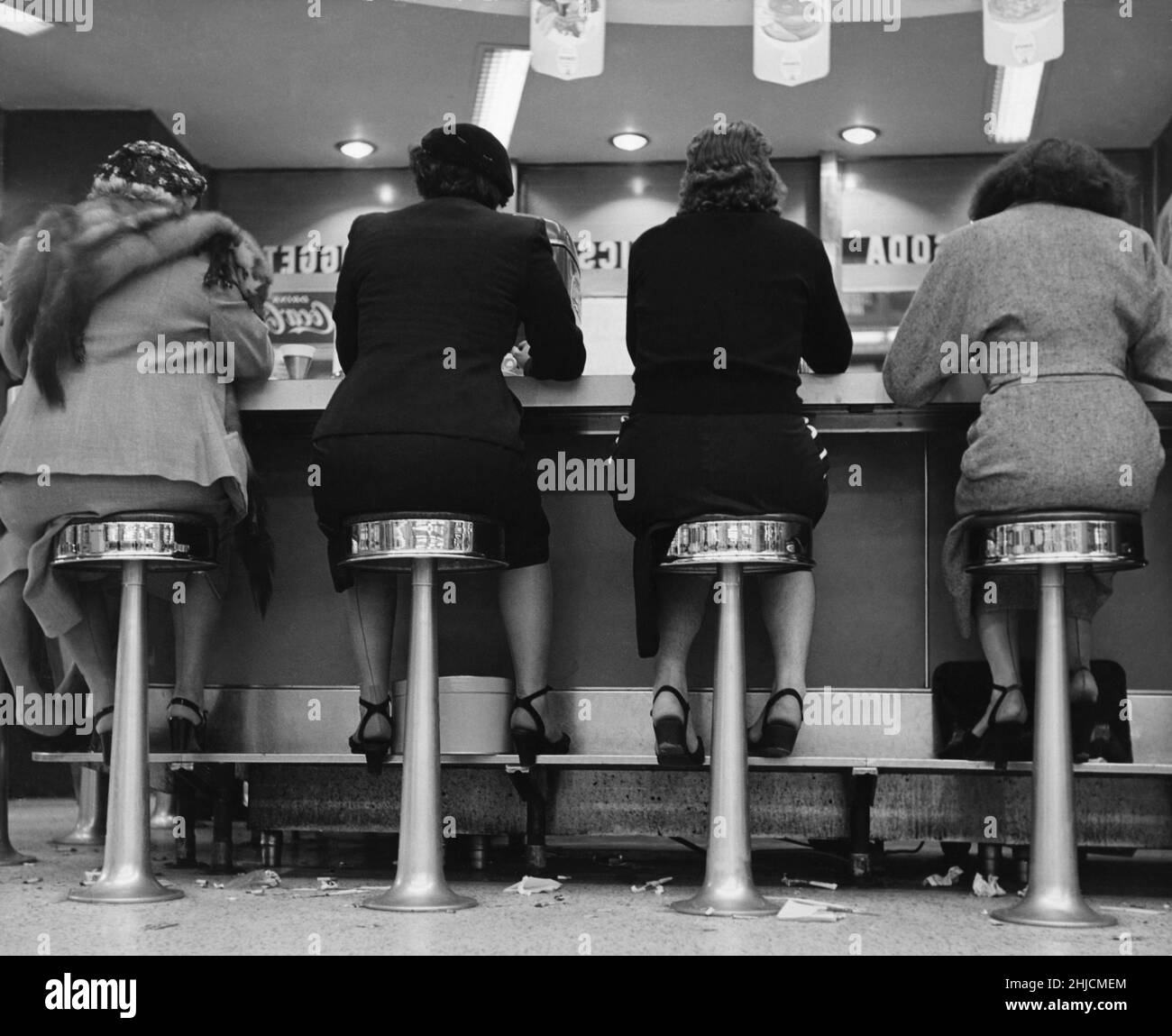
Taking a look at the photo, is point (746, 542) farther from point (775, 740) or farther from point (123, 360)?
point (123, 360)

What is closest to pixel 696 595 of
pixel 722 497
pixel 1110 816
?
pixel 722 497

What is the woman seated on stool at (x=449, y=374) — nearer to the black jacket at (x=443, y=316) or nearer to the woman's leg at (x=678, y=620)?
the black jacket at (x=443, y=316)

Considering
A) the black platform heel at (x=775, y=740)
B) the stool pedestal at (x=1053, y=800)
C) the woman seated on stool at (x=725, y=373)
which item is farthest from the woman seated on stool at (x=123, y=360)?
the stool pedestal at (x=1053, y=800)

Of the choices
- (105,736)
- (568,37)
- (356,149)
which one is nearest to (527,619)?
(105,736)

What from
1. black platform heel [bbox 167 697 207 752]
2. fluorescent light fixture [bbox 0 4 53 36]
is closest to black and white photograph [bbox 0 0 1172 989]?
black platform heel [bbox 167 697 207 752]

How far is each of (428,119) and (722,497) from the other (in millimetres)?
5160

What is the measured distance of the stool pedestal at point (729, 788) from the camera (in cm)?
250

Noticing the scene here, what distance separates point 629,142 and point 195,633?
496 centimetres

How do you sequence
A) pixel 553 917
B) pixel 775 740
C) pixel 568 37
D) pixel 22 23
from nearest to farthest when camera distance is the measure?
pixel 553 917 → pixel 775 740 → pixel 568 37 → pixel 22 23

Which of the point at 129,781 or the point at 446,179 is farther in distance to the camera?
the point at 446,179

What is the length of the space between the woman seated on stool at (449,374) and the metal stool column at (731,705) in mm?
438

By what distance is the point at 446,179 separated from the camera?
112 inches

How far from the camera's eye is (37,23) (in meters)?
5.97

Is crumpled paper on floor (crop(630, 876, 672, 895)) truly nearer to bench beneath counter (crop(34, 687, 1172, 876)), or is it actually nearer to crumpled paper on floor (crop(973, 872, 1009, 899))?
bench beneath counter (crop(34, 687, 1172, 876))
